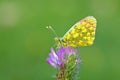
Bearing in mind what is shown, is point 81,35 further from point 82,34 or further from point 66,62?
point 66,62

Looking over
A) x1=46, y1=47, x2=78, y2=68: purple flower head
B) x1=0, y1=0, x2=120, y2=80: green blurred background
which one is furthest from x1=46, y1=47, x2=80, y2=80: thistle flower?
x1=0, y1=0, x2=120, y2=80: green blurred background

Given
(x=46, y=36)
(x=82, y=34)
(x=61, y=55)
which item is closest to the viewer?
(x=61, y=55)

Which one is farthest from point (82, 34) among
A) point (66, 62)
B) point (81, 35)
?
point (66, 62)

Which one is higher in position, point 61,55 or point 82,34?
point 82,34

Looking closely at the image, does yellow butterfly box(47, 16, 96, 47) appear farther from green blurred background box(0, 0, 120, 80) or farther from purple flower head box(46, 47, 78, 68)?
green blurred background box(0, 0, 120, 80)

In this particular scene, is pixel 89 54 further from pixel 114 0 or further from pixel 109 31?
pixel 114 0

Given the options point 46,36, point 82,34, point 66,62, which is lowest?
point 66,62

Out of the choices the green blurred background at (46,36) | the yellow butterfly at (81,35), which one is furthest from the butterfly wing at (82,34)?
the green blurred background at (46,36)

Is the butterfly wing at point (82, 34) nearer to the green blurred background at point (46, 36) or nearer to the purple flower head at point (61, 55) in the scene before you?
the purple flower head at point (61, 55)

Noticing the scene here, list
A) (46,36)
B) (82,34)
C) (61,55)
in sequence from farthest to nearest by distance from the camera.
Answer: (46,36) → (82,34) → (61,55)
